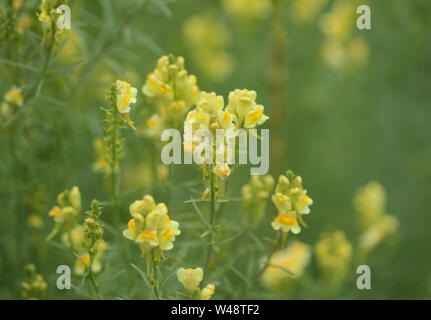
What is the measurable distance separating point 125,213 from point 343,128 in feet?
6.35

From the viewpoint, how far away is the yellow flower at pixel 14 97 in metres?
1.73

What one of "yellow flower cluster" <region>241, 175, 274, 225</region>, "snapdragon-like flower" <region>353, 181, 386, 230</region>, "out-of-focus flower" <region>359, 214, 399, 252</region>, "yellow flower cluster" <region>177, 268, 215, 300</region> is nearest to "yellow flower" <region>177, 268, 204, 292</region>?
"yellow flower cluster" <region>177, 268, 215, 300</region>

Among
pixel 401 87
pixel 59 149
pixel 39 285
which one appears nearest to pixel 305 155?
pixel 401 87

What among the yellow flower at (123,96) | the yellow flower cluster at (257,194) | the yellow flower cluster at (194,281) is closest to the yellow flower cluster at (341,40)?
the yellow flower cluster at (257,194)

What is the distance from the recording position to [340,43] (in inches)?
149

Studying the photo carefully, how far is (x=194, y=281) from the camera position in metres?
1.44

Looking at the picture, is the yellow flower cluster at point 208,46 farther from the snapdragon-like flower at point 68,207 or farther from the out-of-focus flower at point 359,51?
the snapdragon-like flower at point 68,207

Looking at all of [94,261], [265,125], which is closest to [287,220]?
[94,261]

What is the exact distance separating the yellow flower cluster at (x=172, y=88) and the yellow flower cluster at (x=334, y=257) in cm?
101

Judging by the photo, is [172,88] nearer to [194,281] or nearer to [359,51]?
[194,281]

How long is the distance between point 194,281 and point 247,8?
8.77 ft

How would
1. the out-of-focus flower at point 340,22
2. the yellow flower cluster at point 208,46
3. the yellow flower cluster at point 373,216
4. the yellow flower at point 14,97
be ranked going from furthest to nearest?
the yellow flower cluster at point 208,46, the out-of-focus flower at point 340,22, the yellow flower cluster at point 373,216, the yellow flower at point 14,97

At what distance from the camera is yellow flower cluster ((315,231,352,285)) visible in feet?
7.40
